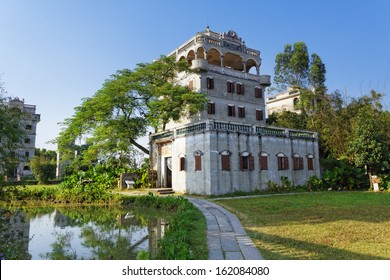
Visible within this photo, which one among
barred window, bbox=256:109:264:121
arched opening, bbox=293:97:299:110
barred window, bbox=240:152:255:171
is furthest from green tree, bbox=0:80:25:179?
arched opening, bbox=293:97:299:110

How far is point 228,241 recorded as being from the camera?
6.32m

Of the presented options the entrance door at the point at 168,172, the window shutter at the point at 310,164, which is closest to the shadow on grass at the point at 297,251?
the entrance door at the point at 168,172

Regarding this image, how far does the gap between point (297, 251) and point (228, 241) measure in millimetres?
1440

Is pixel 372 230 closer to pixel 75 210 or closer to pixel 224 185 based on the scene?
pixel 224 185

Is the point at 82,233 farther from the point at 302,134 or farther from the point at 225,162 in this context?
the point at 302,134

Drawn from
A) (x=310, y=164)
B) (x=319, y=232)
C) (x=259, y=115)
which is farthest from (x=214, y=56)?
(x=319, y=232)

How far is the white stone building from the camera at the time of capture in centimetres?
1778

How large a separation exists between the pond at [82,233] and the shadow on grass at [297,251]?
2.34m

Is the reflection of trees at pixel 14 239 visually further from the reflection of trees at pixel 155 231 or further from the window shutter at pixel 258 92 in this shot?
the window shutter at pixel 258 92

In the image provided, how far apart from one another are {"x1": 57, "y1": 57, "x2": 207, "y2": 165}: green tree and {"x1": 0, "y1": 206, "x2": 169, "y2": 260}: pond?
876cm

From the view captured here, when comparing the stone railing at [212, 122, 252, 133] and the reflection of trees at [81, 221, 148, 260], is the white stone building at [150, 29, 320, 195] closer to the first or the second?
the stone railing at [212, 122, 252, 133]

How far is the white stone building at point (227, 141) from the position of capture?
17.8 metres

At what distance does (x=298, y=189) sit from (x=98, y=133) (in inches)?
584
